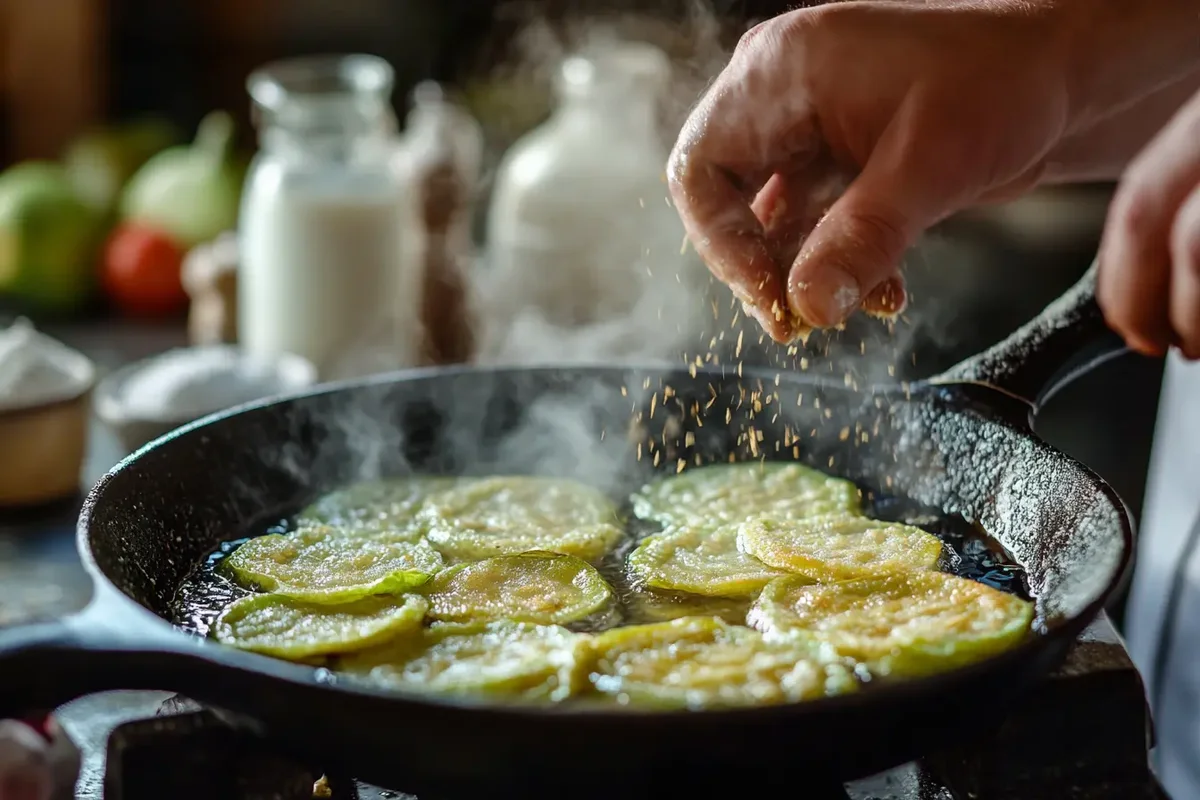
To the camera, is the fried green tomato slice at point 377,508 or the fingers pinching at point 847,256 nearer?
the fingers pinching at point 847,256

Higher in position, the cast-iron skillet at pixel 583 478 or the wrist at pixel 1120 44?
the wrist at pixel 1120 44

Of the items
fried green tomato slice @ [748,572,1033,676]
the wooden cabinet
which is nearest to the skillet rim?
fried green tomato slice @ [748,572,1033,676]

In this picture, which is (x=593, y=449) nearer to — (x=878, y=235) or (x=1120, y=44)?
(x=878, y=235)

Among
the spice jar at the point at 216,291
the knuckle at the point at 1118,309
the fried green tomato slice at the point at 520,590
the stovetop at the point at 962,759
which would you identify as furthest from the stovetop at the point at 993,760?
the spice jar at the point at 216,291

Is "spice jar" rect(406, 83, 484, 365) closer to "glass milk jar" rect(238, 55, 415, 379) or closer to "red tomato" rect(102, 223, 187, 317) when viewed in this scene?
"glass milk jar" rect(238, 55, 415, 379)

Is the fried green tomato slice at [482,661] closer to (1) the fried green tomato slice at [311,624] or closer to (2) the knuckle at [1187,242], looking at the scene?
(1) the fried green tomato slice at [311,624]

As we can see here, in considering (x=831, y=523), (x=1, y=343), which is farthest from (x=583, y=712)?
(x=1, y=343)

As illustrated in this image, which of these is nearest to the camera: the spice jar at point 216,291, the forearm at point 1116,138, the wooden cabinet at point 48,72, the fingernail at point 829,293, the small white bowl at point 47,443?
the fingernail at point 829,293

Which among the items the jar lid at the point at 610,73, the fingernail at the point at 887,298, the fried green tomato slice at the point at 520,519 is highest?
the jar lid at the point at 610,73
